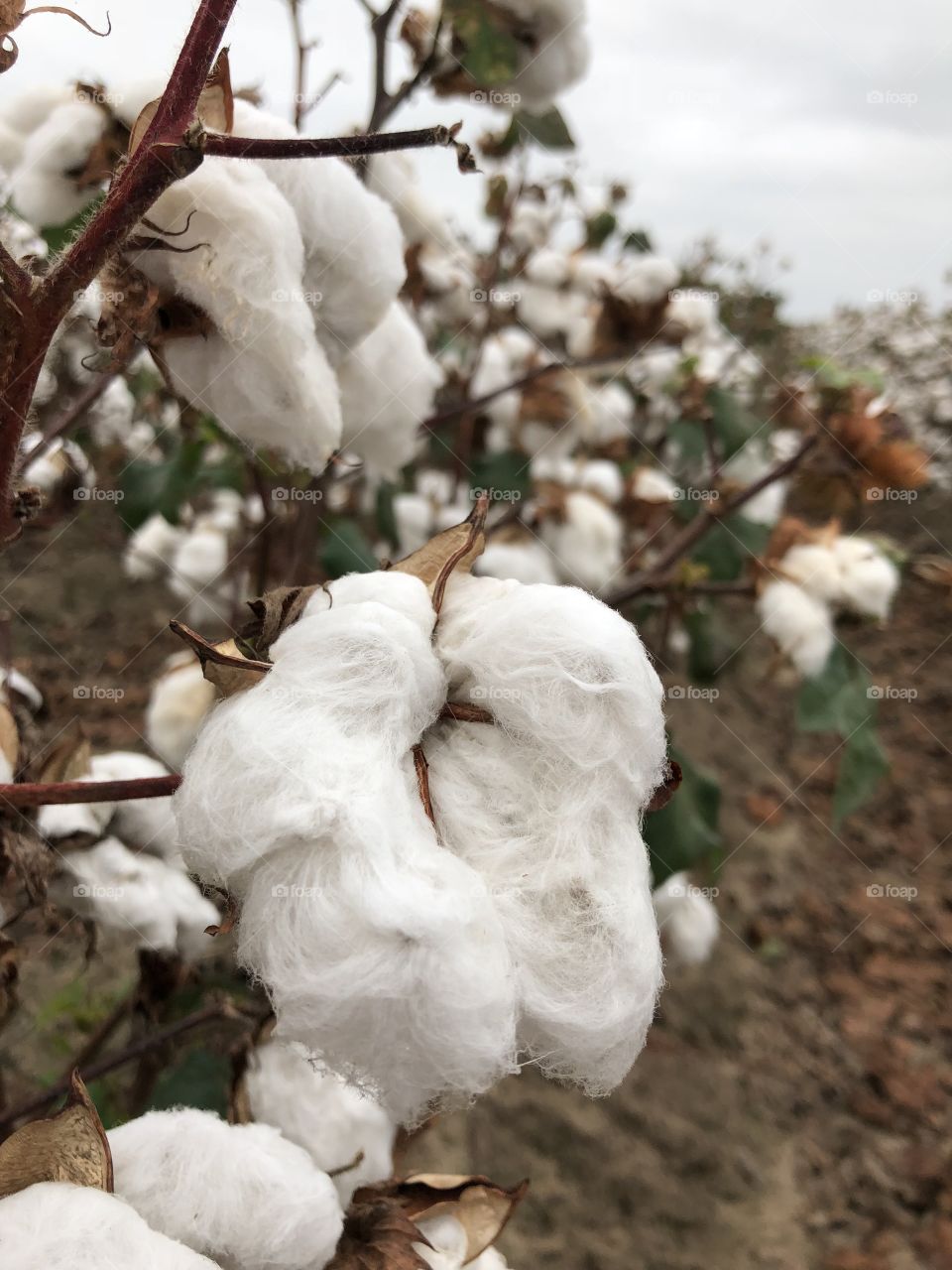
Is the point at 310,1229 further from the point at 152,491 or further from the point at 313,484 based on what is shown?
the point at 152,491

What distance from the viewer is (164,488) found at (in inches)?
66.3

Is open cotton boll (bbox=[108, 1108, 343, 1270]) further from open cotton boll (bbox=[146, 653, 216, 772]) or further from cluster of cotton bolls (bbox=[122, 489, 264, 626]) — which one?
cluster of cotton bolls (bbox=[122, 489, 264, 626])

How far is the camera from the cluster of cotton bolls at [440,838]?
1.29 feet

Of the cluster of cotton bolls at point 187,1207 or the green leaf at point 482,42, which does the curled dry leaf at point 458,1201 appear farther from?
the green leaf at point 482,42

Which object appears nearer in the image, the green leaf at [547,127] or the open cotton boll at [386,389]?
the open cotton boll at [386,389]


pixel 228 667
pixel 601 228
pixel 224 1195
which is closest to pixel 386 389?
pixel 228 667

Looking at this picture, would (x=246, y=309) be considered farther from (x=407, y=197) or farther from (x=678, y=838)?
(x=678, y=838)

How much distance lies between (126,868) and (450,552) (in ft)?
1.88

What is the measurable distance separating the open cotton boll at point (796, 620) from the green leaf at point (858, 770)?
6.6 inches

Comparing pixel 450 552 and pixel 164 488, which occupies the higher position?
pixel 450 552

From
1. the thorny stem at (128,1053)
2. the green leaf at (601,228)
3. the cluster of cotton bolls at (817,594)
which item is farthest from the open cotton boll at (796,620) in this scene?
the green leaf at (601,228)

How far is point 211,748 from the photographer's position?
435mm

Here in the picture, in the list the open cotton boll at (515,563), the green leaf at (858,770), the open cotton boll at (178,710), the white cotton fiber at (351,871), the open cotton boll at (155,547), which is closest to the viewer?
the white cotton fiber at (351,871)

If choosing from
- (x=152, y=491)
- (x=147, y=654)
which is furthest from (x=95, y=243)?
(x=147, y=654)
